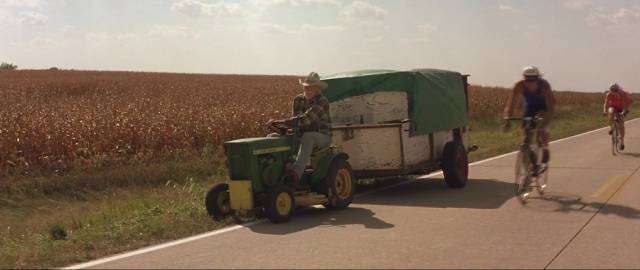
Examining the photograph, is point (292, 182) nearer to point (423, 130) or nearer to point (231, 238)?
point (231, 238)

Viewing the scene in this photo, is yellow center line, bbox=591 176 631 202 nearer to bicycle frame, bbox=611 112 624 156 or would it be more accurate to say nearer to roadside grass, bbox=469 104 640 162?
roadside grass, bbox=469 104 640 162

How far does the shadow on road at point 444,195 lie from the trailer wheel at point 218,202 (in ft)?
7.44

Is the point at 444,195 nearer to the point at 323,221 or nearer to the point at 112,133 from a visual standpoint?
the point at 323,221

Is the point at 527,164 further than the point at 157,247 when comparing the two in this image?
Yes

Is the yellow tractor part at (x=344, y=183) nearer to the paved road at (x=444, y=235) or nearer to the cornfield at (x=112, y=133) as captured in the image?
the paved road at (x=444, y=235)

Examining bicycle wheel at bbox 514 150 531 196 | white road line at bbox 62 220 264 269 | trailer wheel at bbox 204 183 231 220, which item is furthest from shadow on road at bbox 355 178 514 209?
white road line at bbox 62 220 264 269

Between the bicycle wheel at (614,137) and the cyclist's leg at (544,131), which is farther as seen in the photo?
the bicycle wheel at (614,137)

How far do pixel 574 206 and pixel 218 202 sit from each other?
4.83 metres

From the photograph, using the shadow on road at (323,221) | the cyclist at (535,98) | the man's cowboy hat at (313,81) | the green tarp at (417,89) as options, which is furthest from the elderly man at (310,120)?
the cyclist at (535,98)

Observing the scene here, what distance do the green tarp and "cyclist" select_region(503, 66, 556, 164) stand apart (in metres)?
1.71

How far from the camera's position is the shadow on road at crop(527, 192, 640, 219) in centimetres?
912

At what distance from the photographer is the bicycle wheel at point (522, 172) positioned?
999cm

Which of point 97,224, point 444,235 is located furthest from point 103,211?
A: point 444,235

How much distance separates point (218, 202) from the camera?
9.01 m
